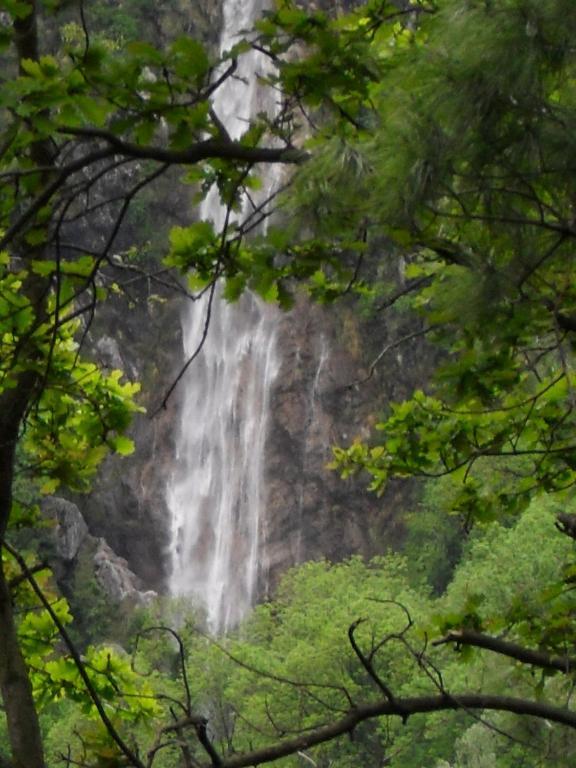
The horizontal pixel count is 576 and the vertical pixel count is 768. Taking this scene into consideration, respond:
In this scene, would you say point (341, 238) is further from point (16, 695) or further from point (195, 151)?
point (16, 695)

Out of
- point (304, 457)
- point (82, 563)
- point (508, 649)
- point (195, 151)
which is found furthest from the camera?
point (304, 457)

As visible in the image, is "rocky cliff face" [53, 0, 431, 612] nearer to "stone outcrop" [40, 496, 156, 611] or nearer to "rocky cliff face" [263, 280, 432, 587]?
"rocky cliff face" [263, 280, 432, 587]

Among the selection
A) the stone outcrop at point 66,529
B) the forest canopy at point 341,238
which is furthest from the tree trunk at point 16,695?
the stone outcrop at point 66,529

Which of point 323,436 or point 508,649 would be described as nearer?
point 508,649

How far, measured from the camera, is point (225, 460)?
101 ft

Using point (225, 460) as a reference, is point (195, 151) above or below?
below

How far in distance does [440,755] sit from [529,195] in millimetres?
21015

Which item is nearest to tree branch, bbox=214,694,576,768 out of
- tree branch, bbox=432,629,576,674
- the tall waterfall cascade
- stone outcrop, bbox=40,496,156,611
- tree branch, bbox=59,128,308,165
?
tree branch, bbox=432,629,576,674

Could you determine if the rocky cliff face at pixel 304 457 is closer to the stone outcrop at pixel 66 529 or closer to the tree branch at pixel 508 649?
the stone outcrop at pixel 66 529

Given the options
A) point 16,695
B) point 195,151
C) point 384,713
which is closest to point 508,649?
point 384,713

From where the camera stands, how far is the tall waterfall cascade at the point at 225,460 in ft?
99.4

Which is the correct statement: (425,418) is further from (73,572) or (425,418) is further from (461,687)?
(73,572)

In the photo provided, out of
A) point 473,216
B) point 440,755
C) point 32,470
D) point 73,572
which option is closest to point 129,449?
point 32,470

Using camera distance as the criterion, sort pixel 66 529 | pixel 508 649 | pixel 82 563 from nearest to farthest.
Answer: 1. pixel 508 649
2. pixel 66 529
3. pixel 82 563
